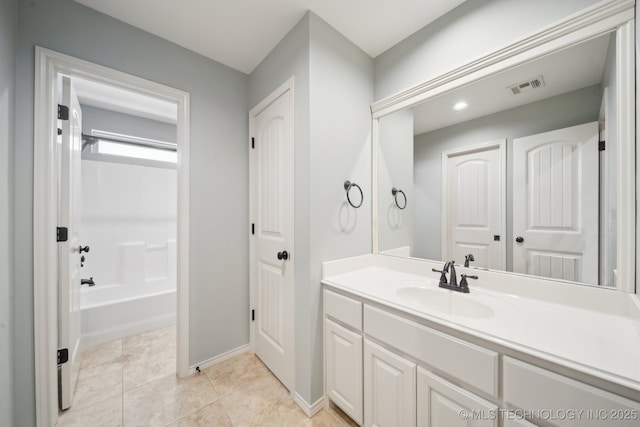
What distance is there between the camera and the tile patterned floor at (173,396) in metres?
1.36

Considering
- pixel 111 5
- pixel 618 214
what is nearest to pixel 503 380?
pixel 618 214

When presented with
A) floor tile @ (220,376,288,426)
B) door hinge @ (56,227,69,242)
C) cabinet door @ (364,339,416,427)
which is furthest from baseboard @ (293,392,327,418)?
door hinge @ (56,227,69,242)

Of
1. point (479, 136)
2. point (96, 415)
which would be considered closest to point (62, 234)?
point (96, 415)

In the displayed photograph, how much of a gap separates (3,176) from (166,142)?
2144 millimetres

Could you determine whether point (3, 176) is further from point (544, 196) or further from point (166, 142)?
point (544, 196)

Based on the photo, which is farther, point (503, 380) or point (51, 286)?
point (51, 286)

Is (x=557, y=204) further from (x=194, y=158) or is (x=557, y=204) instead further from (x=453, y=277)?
(x=194, y=158)

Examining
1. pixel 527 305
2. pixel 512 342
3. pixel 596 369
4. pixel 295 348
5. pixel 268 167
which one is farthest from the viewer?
pixel 268 167

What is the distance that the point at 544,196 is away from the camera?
1.12 meters

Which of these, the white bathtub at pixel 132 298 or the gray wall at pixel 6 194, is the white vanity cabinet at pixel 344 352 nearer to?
the gray wall at pixel 6 194

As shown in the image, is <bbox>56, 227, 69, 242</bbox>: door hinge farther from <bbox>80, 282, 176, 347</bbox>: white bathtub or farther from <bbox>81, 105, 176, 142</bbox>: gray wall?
<bbox>81, 105, 176, 142</bbox>: gray wall

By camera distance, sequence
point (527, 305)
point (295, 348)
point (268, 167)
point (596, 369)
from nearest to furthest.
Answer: point (596, 369), point (527, 305), point (295, 348), point (268, 167)

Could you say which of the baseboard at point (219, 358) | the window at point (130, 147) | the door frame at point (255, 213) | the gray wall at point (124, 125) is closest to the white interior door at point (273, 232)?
→ the door frame at point (255, 213)

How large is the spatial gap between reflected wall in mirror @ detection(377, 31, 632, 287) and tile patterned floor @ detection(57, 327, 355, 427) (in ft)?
4.30
